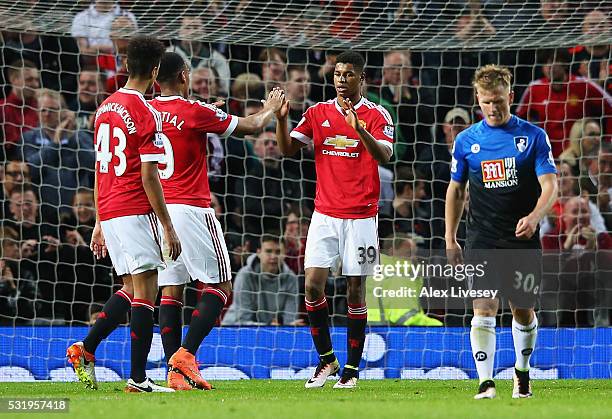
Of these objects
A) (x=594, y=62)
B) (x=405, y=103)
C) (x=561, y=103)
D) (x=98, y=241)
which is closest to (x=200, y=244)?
(x=98, y=241)

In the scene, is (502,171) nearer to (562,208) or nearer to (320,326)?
(320,326)

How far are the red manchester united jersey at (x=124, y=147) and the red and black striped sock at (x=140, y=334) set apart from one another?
0.56 metres

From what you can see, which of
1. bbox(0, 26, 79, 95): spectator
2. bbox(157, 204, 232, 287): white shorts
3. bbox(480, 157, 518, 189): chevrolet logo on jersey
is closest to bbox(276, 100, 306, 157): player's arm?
bbox(157, 204, 232, 287): white shorts

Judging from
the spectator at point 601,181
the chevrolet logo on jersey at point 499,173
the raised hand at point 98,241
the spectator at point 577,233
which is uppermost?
the chevrolet logo on jersey at point 499,173

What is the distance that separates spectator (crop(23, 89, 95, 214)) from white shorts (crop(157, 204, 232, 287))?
3.91 metres

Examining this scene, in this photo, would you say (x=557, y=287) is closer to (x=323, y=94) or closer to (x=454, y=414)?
(x=323, y=94)

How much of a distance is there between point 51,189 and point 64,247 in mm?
793

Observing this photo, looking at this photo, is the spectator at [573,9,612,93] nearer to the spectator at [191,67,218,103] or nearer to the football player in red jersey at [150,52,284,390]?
the spectator at [191,67,218,103]

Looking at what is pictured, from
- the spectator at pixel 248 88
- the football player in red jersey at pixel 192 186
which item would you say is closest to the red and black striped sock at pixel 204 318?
the football player in red jersey at pixel 192 186

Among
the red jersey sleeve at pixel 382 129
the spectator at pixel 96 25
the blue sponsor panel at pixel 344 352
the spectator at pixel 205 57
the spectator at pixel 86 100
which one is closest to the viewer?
the red jersey sleeve at pixel 382 129

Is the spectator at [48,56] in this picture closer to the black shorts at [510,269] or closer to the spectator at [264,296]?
the spectator at [264,296]

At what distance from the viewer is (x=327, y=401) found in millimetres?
6223

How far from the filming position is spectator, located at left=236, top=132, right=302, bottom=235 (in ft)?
38.5

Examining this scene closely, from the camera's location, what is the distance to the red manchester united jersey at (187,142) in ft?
24.0
